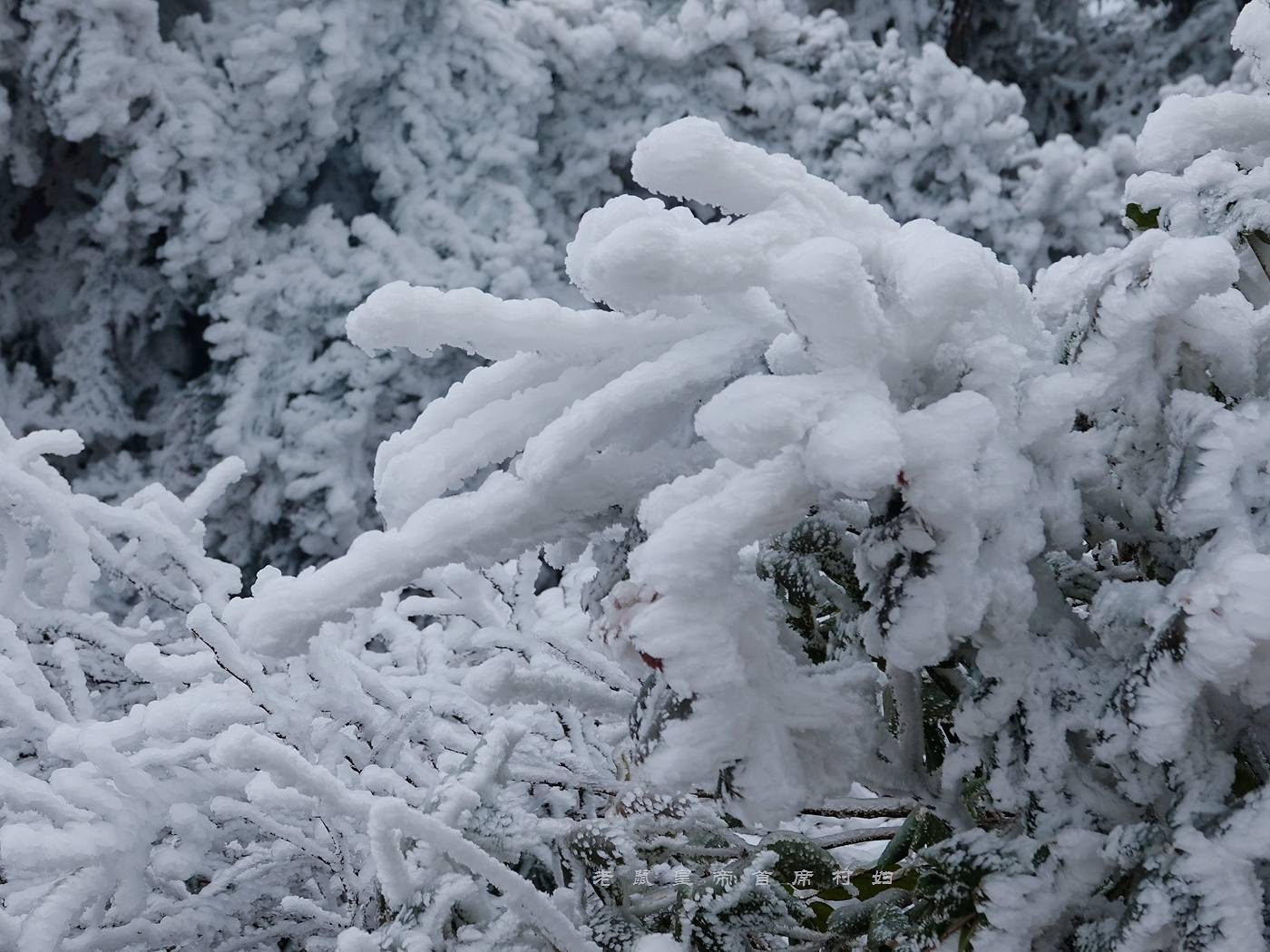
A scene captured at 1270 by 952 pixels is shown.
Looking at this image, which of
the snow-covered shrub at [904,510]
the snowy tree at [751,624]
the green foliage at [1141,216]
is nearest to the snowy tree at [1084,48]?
the green foliage at [1141,216]

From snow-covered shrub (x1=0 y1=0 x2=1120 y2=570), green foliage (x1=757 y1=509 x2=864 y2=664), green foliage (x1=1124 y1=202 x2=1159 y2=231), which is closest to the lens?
green foliage (x1=757 y1=509 x2=864 y2=664)

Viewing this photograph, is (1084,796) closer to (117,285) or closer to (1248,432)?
(1248,432)

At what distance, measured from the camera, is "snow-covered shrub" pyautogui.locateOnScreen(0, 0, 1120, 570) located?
297 centimetres

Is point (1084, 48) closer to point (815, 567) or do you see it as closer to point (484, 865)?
point (815, 567)

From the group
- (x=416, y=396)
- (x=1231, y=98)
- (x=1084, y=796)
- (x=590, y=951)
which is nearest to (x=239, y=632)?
(x=590, y=951)

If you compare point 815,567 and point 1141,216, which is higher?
point 1141,216

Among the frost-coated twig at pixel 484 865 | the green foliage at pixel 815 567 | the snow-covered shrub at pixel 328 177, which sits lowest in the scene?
the snow-covered shrub at pixel 328 177

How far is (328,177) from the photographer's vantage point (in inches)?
133

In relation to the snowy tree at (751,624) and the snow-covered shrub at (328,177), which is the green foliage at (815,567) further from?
the snow-covered shrub at (328,177)

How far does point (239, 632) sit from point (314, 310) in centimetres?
269

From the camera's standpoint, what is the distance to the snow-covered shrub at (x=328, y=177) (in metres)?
2.97

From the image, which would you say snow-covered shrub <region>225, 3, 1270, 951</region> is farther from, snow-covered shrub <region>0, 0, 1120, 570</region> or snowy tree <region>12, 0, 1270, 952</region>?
snow-covered shrub <region>0, 0, 1120, 570</region>

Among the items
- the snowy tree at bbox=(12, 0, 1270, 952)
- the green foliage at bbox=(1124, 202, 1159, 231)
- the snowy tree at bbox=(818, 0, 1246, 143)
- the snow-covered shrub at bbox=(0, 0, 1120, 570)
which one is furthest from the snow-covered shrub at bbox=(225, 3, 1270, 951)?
the snowy tree at bbox=(818, 0, 1246, 143)

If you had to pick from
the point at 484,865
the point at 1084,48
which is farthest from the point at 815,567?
the point at 1084,48
